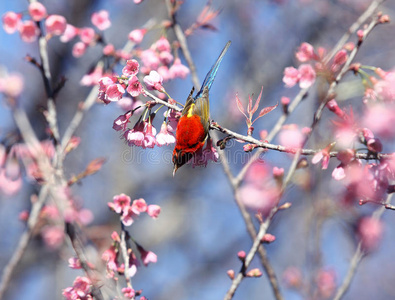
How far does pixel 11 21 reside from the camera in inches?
111

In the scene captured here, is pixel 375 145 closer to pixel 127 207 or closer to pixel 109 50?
pixel 127 207

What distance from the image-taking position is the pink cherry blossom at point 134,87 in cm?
172

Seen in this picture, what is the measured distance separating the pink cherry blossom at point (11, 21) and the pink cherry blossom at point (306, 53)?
6.26 ft

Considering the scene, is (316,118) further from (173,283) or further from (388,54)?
Result: (173,283)

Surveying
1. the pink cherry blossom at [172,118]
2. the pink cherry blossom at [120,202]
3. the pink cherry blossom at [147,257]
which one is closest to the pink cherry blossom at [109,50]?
the pink cherry blossom at [172,118]

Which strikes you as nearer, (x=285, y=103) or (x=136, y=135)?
(x=136, y=135)

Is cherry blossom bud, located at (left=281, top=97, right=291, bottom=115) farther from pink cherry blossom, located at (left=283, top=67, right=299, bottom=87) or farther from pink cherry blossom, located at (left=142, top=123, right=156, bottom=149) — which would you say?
pink cherry blossom, located at (left=142, top=123, right=156, bottom=149)

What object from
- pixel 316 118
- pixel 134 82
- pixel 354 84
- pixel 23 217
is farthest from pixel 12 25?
pixel 354 84

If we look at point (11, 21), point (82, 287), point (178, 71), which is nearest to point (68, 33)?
point (11, 21)

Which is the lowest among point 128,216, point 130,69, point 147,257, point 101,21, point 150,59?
point 147,257

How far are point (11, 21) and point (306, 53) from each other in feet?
6.52

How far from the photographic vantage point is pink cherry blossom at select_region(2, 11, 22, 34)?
9.21 feet

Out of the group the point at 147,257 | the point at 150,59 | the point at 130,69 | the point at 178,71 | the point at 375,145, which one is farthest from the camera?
the point at 178,71

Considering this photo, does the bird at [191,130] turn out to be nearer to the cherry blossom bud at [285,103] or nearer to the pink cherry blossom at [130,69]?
the pink cherry blossom at [130,69]
